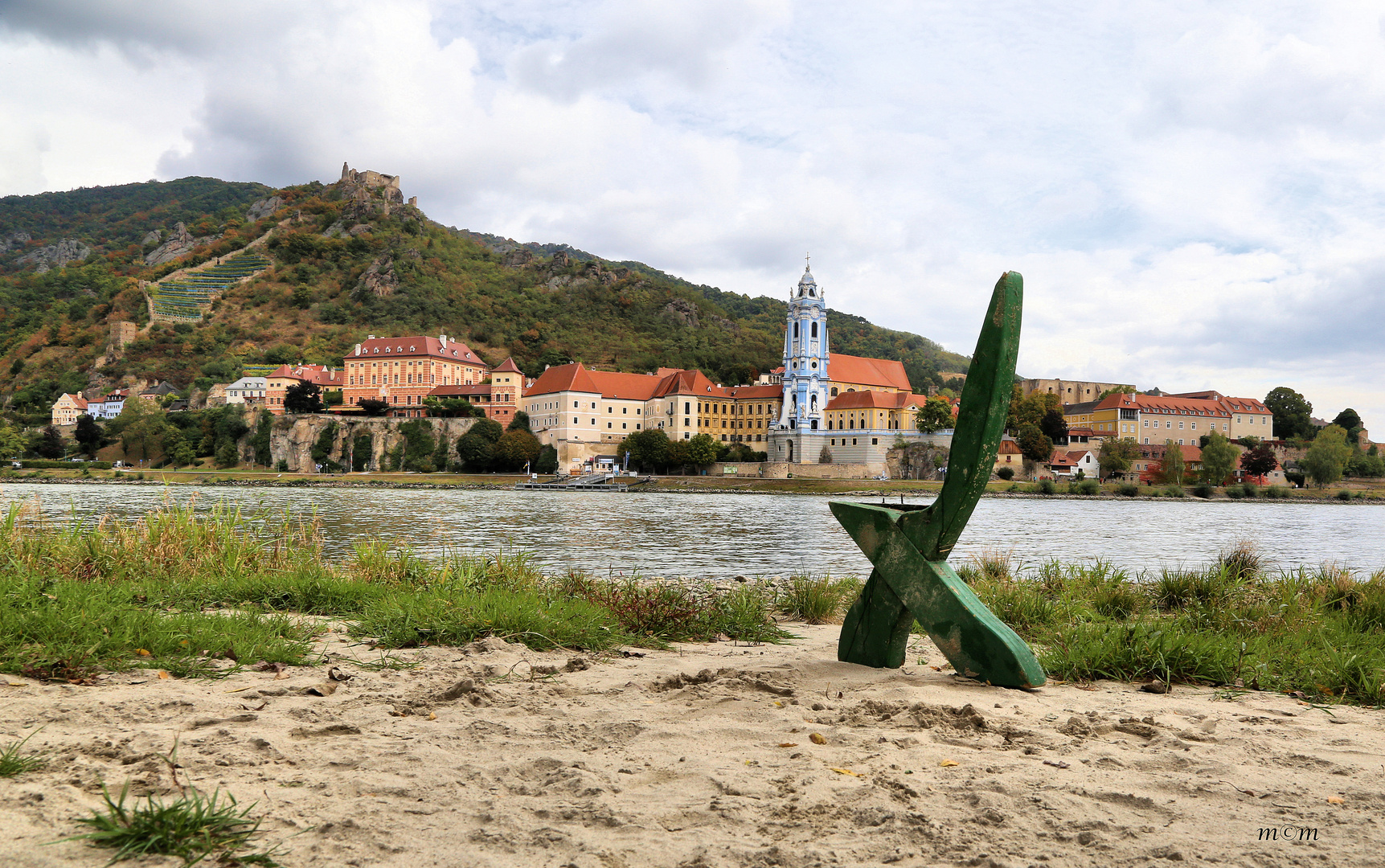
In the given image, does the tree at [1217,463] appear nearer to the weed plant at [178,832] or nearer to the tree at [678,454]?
the tree at [678,454]

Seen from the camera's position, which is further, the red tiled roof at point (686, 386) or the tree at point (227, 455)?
the red tiled roof at point (686, 386)

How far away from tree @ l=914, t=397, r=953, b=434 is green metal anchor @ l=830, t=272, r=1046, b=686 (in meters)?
80.3

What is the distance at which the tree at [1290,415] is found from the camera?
99625 mm

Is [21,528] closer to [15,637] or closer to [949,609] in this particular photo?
[15,637]

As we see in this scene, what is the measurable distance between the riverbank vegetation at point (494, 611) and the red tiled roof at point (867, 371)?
88288mm

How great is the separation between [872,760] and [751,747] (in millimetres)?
503

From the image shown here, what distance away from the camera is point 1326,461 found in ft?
224

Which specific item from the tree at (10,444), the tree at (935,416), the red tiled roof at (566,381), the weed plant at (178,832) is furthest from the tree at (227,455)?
the weed plant at (178,832)

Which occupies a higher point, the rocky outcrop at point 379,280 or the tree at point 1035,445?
the rocky outcrop at point 379,280

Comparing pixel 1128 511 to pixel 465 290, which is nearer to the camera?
pixel 1128 511

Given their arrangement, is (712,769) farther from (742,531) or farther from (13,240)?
(13,240)

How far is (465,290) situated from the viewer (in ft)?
438

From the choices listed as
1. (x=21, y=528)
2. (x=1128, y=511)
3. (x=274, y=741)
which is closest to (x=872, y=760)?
(x=274, y=741)

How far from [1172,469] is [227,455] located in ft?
306
